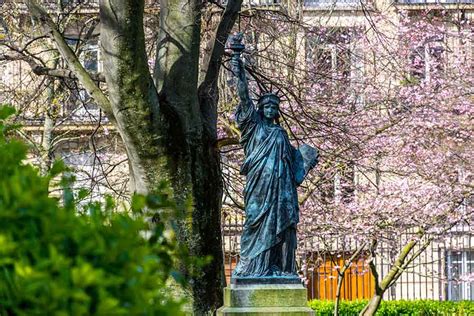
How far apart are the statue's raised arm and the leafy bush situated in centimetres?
763

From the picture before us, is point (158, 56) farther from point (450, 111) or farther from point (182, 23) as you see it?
point (450, 111)

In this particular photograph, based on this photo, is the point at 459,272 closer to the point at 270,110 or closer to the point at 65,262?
the point at 270,110

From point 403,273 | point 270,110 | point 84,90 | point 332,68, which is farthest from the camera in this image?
point 403,273

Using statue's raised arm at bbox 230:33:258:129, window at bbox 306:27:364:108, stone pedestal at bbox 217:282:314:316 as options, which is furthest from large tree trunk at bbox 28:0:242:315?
window at bbox 306:27:364:108

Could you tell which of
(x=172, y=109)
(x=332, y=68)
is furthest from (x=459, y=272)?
(x=172, y=109)

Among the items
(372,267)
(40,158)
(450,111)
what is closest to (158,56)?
(40,158)

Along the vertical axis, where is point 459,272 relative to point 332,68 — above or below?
below

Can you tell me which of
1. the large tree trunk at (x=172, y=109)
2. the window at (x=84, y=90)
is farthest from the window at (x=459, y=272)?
the large tree trunk at (x=172, y=109)

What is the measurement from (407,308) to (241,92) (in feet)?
42.3

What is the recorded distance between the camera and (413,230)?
22781mm

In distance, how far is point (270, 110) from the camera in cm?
1145

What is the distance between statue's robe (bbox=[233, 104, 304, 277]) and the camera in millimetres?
11234

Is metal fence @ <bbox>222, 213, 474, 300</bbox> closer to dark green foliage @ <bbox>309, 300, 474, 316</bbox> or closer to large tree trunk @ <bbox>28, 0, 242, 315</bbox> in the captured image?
dark green foliage @ <bbox>309, 300, 474, 316</bbox>

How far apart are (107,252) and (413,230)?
1995 cm
